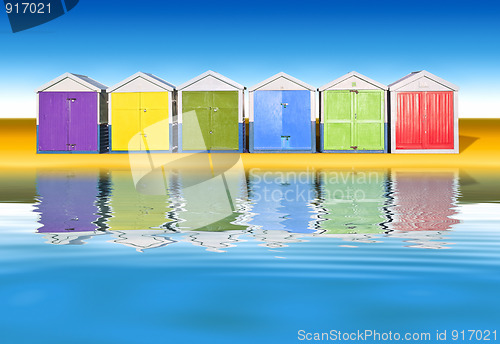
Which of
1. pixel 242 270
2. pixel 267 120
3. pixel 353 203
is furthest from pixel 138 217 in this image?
pixel 267 120

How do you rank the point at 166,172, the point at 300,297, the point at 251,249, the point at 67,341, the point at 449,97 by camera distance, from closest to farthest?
Result: the point at 67,341 → the point at 300,297 → the point at 251,249 → the point at 166,172 → the point at 449,97

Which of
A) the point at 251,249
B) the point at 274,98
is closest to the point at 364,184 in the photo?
Result: the point at 251,249

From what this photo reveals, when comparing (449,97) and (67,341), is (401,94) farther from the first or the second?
(67,341)

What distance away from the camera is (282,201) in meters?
12.9

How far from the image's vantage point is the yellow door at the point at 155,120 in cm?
3077

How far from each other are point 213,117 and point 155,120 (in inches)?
107

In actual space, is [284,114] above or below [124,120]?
above

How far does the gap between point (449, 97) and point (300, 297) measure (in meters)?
26.0

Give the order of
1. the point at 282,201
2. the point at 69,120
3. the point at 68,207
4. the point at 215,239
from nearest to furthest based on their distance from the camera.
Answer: the point at 215,239, the point at 68,207, the point at 282,201, the point at 69,120

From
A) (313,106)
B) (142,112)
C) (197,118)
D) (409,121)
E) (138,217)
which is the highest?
(313,106)

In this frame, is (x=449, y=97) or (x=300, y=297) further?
(x=449, y=97)

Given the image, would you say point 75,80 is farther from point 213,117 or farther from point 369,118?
point 369,118

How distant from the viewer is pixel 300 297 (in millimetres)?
5957

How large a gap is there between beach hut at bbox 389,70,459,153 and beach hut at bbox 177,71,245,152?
23.0ft
